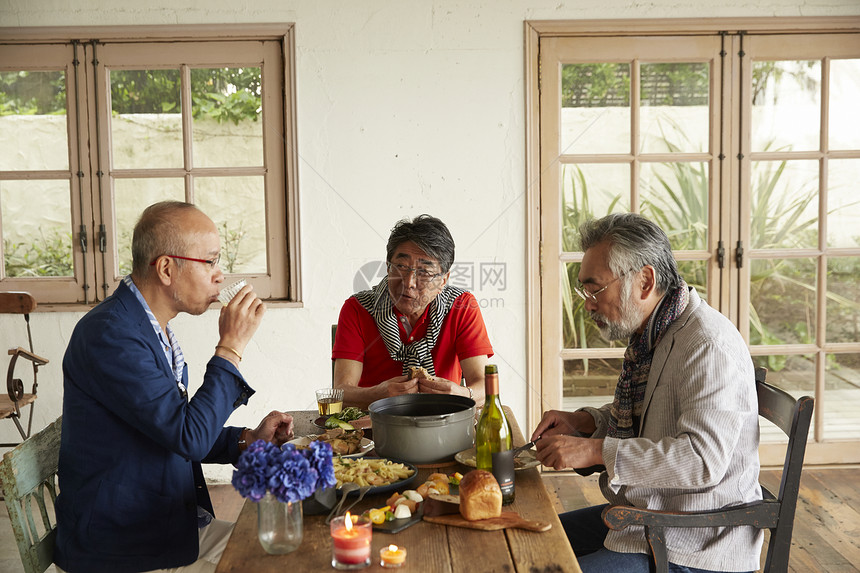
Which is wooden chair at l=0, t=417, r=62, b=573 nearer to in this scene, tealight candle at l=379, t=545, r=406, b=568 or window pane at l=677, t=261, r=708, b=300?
tealight candle at l=379, t=545, r=406, b=568

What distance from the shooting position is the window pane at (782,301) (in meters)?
3.91

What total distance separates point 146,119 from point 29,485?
8.31 ft

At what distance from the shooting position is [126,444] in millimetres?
1653

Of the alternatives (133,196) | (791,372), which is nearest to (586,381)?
(791,372)

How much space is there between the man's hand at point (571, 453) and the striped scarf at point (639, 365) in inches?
11.2

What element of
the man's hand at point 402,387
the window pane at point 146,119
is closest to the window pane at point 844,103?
the man's hand at point 402,387

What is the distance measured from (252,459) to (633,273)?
3.46ft

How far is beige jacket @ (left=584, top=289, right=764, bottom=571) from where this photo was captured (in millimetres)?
1581

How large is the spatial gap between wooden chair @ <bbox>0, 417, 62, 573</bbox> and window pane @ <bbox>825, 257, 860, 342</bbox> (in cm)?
371

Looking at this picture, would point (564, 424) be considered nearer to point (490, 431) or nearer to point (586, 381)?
point (490, 431)

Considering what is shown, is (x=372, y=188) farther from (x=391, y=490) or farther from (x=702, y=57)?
(x=391, y=490)

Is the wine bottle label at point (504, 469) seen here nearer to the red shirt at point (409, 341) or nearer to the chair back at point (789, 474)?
the chair back at point (789, 474)

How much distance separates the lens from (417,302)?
8.46ft

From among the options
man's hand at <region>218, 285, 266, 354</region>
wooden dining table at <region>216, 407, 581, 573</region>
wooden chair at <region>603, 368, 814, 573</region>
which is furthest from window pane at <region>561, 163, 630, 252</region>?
wooden dining table at <region>216, 407, 581, 573</region>
